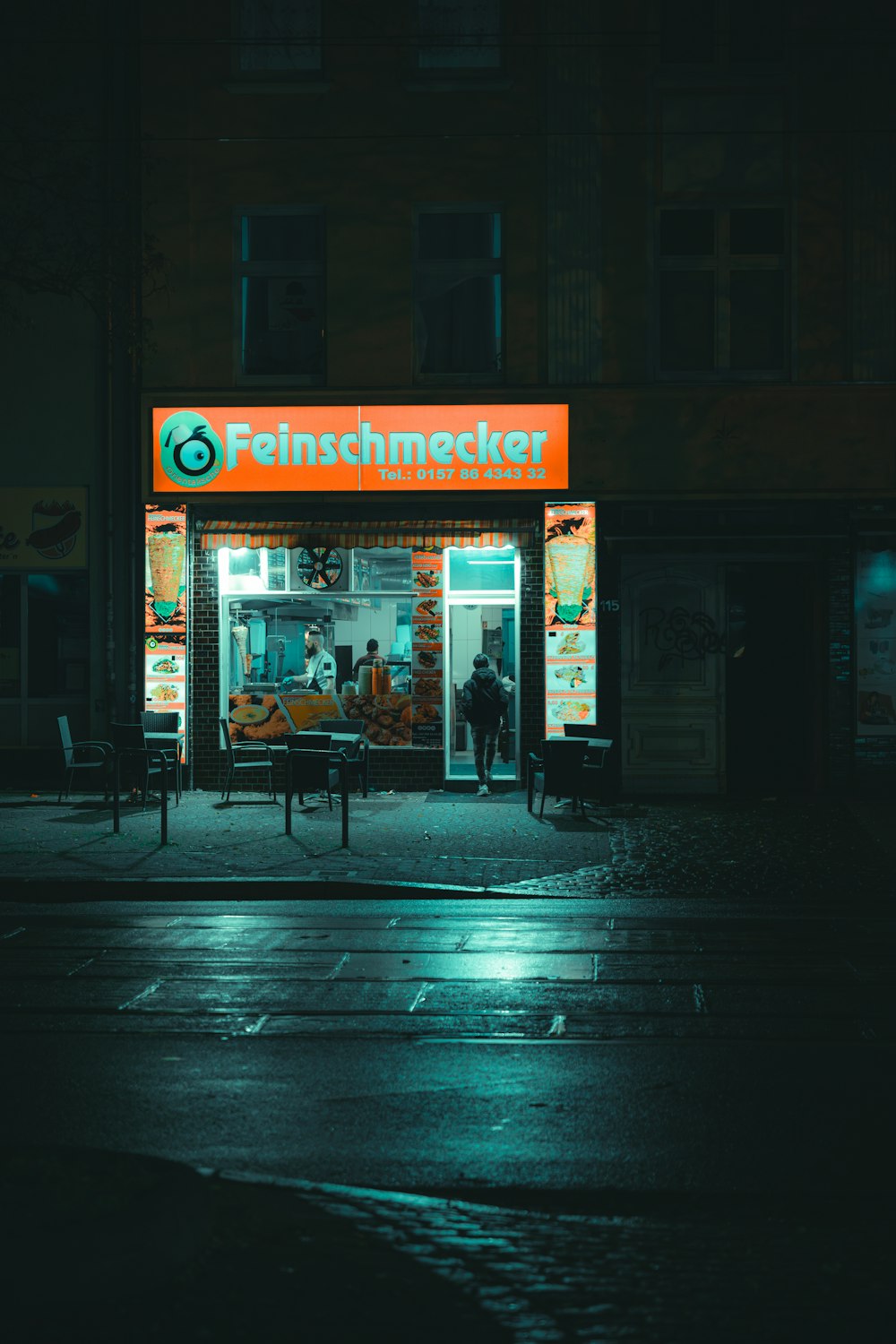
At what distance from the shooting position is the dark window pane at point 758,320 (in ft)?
56.3

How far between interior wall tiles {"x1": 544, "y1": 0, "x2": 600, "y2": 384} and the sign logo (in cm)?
451

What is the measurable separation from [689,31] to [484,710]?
30.2ft

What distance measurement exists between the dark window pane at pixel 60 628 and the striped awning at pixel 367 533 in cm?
195

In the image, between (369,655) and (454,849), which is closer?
(454,849)

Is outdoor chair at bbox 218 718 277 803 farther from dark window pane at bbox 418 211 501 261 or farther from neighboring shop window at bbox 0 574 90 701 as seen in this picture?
dark window pane at bbox 418 211 501 261

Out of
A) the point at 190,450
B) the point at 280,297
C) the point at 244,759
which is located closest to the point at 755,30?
the point at 280,297

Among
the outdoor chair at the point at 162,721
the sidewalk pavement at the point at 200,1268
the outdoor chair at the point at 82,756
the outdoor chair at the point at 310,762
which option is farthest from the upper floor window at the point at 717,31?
the sidewalk pavement at the point at 200,1268

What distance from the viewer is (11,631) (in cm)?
1762

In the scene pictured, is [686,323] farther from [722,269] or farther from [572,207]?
[572,207]

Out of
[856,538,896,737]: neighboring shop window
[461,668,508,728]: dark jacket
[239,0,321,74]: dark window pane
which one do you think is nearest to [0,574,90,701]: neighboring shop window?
[461,668,508,728]: dark jacket

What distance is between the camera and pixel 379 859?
11797 millimetres

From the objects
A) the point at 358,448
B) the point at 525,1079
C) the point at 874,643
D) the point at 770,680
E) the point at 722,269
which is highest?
the point at 722,269

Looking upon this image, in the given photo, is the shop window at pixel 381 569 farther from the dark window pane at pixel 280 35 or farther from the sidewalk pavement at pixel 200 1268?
the sidewalk pavement at pixel 200 1268

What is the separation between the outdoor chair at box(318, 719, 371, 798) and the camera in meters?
16.0
